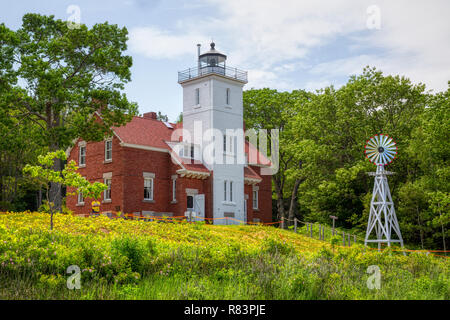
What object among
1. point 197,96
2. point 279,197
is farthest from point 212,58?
point 279,197

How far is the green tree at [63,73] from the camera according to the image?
32031 millimetres

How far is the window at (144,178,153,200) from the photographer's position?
39778mm

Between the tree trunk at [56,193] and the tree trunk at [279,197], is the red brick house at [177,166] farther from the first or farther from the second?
the tree trunk at [279,197]

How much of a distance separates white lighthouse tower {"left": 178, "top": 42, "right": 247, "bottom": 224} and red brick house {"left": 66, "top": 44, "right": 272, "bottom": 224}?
8cm

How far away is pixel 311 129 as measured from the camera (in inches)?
1866

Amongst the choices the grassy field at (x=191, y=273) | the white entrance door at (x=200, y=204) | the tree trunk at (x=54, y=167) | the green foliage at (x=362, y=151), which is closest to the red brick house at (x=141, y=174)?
the white entrance door at (x=200, y=204)

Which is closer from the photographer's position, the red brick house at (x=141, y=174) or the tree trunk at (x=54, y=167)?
the tree trunk at (x=54, y=167)

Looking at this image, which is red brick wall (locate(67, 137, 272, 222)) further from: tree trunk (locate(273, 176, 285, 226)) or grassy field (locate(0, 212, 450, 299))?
grassy field (locate(0, 212, 450, 299))

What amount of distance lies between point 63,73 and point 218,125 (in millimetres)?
12613

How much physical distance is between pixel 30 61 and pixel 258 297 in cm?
2502

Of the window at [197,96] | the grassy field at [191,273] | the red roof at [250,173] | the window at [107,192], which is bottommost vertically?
the grassy field at [191,273]

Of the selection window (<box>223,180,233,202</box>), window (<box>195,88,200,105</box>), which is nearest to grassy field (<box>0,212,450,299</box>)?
window (<box>223,180,233,202</box>)
